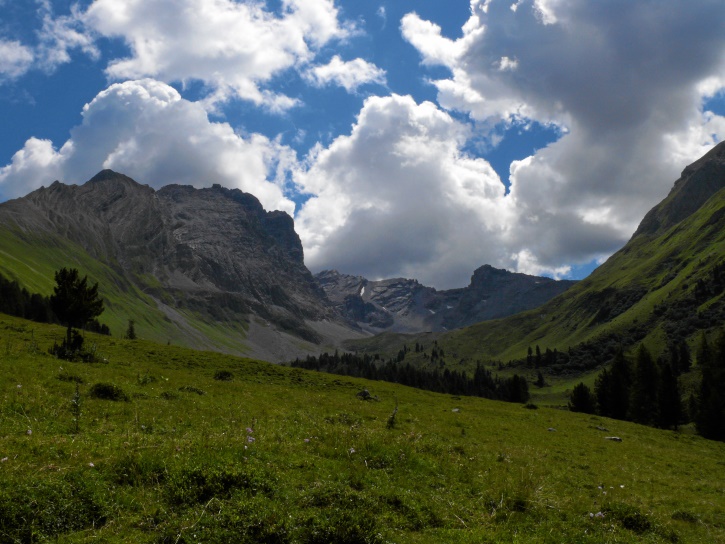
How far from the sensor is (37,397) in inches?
693

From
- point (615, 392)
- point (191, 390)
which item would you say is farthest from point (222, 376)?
point (615, 392)

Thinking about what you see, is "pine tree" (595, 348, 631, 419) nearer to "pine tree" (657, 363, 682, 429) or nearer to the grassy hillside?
"pine tree" (657, 363, 682, 429)

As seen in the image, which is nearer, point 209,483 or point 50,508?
point 50,508

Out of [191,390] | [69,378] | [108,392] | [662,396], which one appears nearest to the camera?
[108,392]

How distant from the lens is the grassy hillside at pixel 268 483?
921 centimetres

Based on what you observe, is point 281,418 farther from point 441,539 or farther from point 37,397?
point 441,539

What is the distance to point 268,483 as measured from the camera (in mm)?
11289

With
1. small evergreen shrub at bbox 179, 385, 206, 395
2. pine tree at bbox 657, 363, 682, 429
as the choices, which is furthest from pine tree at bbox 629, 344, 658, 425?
small evergreen shrub at bbox 179, 385, 206, 395

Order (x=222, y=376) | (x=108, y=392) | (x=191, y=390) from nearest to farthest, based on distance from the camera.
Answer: (x=108, y=392)
(x=191, y=390)
(x=222, y=376)

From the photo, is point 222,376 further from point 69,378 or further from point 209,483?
point 209,483


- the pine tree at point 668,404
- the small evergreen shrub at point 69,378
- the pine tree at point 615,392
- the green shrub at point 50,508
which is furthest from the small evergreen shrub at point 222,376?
the pine tree at point 615,392

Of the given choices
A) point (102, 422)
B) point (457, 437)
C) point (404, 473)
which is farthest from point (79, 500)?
point (457, 437)

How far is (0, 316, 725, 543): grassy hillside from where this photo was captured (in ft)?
30.2

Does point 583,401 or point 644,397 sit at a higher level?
point 644,397
